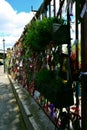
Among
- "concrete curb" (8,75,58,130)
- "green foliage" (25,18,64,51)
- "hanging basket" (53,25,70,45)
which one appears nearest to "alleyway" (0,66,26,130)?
"concrete curb" (8,75,58,130)

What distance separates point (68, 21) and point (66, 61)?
459 millimetres

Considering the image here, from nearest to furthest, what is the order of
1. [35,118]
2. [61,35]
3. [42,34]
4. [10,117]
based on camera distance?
1. [61,35]
2. [42,34]
3. [35,118]
4. [10,117]

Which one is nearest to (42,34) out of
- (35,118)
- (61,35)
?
(61,35)

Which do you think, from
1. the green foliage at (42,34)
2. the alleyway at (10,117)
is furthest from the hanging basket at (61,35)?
the alleyway at (10,117)

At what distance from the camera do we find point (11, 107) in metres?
8.94

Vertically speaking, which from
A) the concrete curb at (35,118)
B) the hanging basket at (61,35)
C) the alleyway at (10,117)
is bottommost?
the alleyway at (10,117)

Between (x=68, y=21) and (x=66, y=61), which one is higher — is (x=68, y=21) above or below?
above

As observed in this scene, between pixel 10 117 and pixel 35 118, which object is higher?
pixel 35 118

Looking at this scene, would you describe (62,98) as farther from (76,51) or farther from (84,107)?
(76,51)

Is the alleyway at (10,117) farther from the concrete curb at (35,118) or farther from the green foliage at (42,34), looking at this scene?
the green foliage at (42,34)

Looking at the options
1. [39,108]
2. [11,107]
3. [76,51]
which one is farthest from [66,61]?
[11,107]

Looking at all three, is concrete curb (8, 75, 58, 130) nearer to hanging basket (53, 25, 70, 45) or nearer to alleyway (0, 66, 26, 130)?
alleyway (0, 66, 26, 130)

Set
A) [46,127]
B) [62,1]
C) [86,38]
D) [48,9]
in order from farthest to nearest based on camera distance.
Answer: [48,9] < [46,127] < [62,1] < [86,38]

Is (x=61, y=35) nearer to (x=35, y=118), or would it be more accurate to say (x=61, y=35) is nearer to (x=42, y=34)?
(x=42, y=34)
